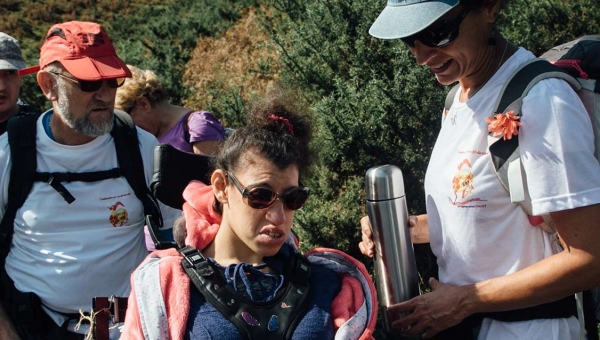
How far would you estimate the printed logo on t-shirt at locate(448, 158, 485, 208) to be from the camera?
2.35m

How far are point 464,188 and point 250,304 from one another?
816 mm

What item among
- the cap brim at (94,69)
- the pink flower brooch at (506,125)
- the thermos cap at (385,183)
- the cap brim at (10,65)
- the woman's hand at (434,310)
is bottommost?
the woman's hand at (434,310)

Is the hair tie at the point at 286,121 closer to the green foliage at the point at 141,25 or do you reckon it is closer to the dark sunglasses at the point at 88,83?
the dark sunglasses at the point at 88,83

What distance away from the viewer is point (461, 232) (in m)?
2.43

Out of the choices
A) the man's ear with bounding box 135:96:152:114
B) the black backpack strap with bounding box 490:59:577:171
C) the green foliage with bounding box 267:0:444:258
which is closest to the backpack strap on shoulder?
the black backpack strap with bounding box 490:59:577:171

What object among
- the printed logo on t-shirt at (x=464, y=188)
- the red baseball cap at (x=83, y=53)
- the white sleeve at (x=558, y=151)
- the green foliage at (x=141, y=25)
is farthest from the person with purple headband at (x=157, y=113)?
the green foliage at (x=141, y=25)

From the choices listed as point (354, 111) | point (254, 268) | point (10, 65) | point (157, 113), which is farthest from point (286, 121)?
point (10, 65)

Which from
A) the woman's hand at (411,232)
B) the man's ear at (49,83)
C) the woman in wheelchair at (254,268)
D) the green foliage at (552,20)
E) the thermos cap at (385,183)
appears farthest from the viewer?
the green foliage at (552,20)

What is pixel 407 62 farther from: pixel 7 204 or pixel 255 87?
pixel 255 87

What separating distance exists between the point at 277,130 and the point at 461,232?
0.75m

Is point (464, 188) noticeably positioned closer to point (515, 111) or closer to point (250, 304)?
point (515, 111)

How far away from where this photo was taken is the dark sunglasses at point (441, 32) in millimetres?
2350

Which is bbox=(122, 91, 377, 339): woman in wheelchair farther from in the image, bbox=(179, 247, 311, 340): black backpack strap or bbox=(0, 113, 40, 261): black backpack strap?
bbox=(0, 113, 40, 261): black backpack strap

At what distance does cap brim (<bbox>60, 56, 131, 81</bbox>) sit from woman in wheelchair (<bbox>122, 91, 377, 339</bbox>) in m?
1.07
